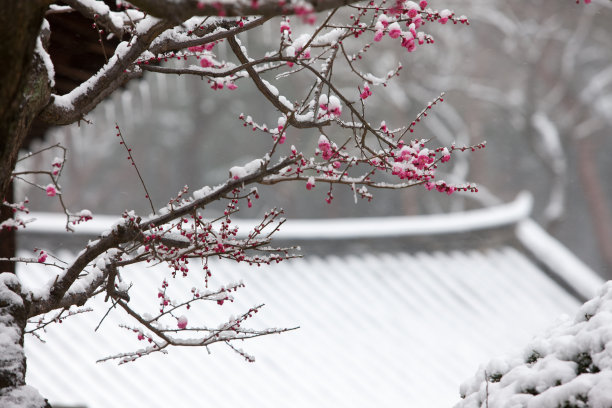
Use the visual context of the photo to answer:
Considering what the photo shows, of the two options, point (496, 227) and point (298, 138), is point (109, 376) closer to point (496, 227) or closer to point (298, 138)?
point (496, 227)

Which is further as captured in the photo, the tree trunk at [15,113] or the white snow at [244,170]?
the white snow at [244,170]

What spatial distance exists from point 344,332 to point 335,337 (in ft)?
0.41

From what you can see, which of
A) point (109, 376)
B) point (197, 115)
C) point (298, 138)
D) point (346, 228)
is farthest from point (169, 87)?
point (109, 376)

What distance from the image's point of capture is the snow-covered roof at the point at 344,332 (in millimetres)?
5215

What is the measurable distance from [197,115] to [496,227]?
47.3 feet

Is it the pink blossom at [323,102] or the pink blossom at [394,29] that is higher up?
the pink blossom at [394,29]

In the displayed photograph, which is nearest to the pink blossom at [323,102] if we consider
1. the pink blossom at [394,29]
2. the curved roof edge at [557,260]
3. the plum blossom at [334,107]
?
the plum blossom at [334,107]

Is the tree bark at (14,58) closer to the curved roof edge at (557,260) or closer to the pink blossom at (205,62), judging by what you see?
the pink blossom at (205,62)

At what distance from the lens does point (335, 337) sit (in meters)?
6.07

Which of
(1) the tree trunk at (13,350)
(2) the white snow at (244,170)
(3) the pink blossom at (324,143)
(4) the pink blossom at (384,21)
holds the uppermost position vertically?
(4) the pink blossom at (384,21)

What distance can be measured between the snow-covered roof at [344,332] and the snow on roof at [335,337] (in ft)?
0.04

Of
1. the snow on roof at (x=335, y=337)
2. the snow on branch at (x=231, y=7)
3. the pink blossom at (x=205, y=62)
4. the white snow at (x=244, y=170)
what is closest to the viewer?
the snow on branch at (x=231, y=7)

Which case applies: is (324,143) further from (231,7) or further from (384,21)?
(231,7)

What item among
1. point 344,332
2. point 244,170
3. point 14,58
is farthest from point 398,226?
point 14,58
